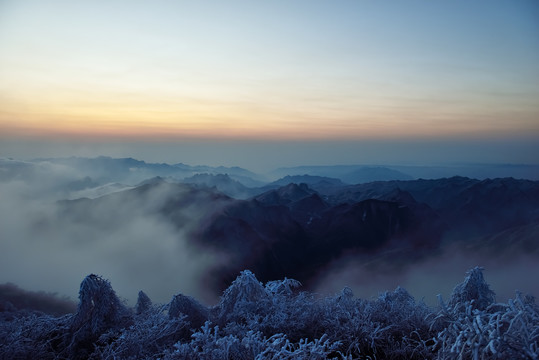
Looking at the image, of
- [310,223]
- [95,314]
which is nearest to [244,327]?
[95,314]

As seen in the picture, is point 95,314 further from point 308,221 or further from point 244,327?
point 308,221

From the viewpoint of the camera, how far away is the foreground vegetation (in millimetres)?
5551

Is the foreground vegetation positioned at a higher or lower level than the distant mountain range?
higher

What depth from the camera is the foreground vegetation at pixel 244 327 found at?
555 cm

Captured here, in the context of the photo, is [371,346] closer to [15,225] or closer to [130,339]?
[130,339]

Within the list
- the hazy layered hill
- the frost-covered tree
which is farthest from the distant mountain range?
the frost-covered tree

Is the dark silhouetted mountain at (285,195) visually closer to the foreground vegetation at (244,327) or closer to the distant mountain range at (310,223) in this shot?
the distant mountain range at (310,223)

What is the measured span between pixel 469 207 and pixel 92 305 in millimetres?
151786

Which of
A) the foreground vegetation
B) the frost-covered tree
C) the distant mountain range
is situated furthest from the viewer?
the distant mountain range

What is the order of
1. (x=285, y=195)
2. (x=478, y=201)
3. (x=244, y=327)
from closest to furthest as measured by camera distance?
(x=244, y=327)
(x=478, y=201)
(x=285, y=195)

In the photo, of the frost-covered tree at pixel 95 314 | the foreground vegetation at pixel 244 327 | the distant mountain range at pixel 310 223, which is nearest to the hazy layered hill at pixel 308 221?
the distant mountain range at pixel 310 223

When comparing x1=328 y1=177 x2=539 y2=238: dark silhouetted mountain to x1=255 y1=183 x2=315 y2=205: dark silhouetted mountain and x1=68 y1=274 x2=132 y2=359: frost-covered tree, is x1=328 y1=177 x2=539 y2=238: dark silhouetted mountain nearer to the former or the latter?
x1=255 y1=183 x2=315 y2=205: dark silhouetted mountain

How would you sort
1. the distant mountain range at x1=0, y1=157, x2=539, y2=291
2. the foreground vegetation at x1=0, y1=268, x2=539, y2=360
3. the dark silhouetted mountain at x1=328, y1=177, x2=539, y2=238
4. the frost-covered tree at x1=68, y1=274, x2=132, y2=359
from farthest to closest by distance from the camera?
the dark silhouetted mountain at x1=328, y1=177, x2=539, y2=238
the distant mountain range at x1=0, y1=157, x2=539, y2=291
the frost-covered tree at x1=68, y1=274, x2=132, y2=359
the foreground vegetation at x1=0, y1=268, x2=539, y2=360

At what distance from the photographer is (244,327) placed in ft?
22.7
